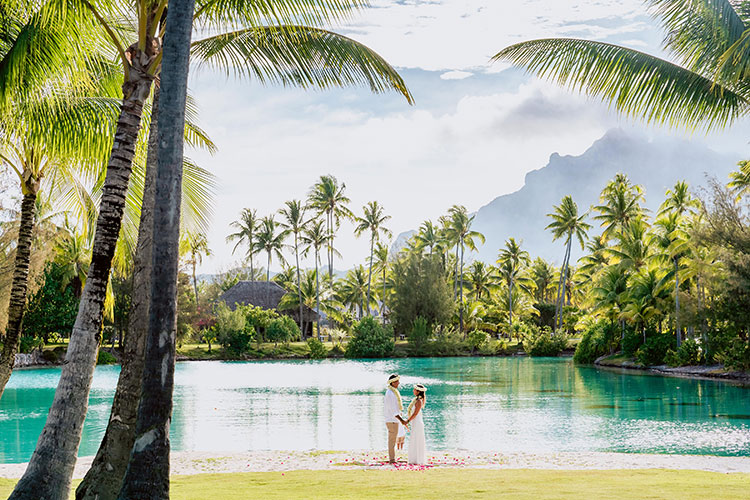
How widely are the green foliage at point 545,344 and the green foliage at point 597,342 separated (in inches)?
276

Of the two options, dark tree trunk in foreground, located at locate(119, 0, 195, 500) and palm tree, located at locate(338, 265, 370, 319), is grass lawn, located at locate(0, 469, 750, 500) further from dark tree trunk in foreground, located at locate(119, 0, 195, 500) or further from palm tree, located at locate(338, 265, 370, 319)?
palm tree, located at locate(338, 265, 370, 319)

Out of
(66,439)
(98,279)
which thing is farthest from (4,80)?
(66,439)

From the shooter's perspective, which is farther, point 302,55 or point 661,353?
point 661,353

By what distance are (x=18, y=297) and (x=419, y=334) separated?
43.8 meters

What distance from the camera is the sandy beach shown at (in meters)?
10.7

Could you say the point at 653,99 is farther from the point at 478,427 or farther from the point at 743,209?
the point at 743,209

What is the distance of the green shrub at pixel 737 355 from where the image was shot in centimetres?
2981

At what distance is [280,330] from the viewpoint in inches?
2046

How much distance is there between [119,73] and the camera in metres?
10.4

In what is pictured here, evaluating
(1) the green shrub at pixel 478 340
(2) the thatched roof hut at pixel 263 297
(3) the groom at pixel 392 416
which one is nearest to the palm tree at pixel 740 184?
(1) the green shrub at pixel 478 340

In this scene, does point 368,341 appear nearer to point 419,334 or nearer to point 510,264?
point 419,334

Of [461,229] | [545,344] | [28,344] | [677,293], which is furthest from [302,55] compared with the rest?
[461,229]

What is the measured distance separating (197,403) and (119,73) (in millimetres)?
16343

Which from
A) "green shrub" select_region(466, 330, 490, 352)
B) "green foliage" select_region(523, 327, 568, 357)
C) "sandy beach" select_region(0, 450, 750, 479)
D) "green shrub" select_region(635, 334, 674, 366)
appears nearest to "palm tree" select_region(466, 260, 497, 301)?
"green shrub" select_region(466, 330, 490, 352)
